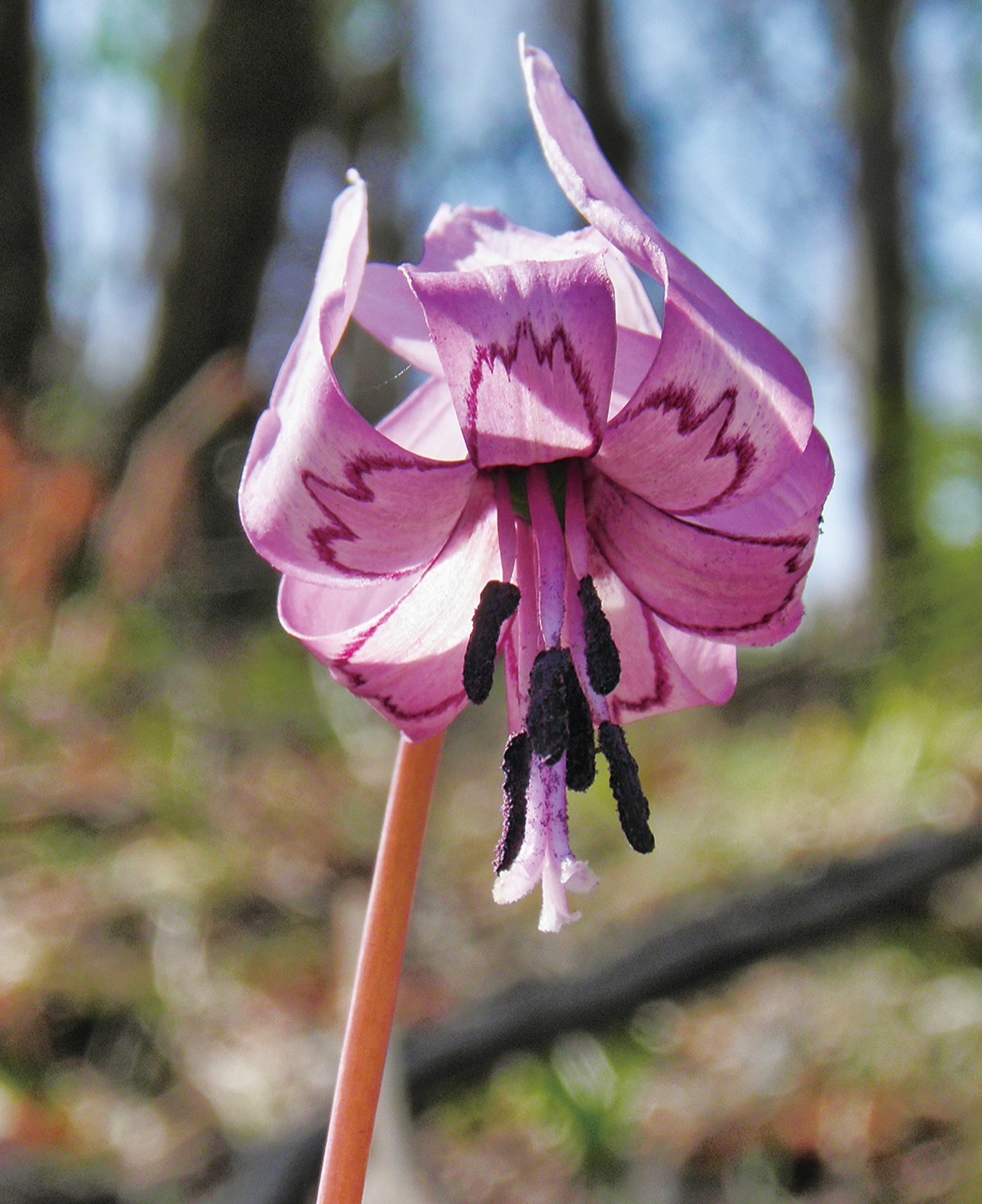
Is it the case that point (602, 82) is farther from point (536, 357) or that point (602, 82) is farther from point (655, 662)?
point (536, 357)

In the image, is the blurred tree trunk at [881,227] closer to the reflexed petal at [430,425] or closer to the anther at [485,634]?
the reflexed petal at [430,425]

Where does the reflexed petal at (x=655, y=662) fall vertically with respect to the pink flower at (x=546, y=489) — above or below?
below

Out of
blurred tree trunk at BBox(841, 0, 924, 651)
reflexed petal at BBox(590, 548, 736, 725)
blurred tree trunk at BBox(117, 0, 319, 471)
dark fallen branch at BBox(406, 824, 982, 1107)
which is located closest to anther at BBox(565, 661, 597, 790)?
reflexed petal at BBox(590, 548, 736, 725)

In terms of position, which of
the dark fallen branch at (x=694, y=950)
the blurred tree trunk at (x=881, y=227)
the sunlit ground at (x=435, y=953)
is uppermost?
the blurred tree trunk at (x=881, y=227)

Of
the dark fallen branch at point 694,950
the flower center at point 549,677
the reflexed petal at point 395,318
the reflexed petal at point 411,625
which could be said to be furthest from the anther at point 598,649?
the dark fallen branch at point 694,950

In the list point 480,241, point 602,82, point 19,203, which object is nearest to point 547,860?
point 480,241

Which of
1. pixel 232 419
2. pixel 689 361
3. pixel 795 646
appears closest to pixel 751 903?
pixel 689 361
